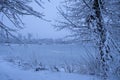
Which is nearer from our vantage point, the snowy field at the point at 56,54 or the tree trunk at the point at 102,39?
the tree trunk at the point at 102,39

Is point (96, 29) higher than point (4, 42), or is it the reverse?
point (96, 29)

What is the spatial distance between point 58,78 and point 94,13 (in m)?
5.12

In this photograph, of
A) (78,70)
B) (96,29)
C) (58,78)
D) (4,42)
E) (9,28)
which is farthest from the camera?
(78,70)

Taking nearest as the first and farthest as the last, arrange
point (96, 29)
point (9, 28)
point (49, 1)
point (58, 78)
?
point (96, 29), point (49, 1), point (9, 28), point (58, 78)

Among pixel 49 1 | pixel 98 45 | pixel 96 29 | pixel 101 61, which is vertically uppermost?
pixel 49 1

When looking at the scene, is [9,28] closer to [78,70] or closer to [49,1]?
[49,1]

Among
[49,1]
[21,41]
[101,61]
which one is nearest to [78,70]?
[21,41]

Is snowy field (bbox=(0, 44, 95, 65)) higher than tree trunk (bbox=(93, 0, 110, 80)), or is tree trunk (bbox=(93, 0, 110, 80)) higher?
tree trunk (bbox=(93, 0, 110, 80))

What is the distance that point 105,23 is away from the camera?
3.51 metres

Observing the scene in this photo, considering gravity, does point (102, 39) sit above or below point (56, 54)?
above

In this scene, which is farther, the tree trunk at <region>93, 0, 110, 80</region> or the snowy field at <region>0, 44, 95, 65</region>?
the snowy field at <region>0, 44, 95, 65</region>

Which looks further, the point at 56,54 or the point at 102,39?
the point at 56,54

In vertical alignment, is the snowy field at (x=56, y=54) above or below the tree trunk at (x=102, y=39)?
below

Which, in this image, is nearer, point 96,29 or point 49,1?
point 96,29
